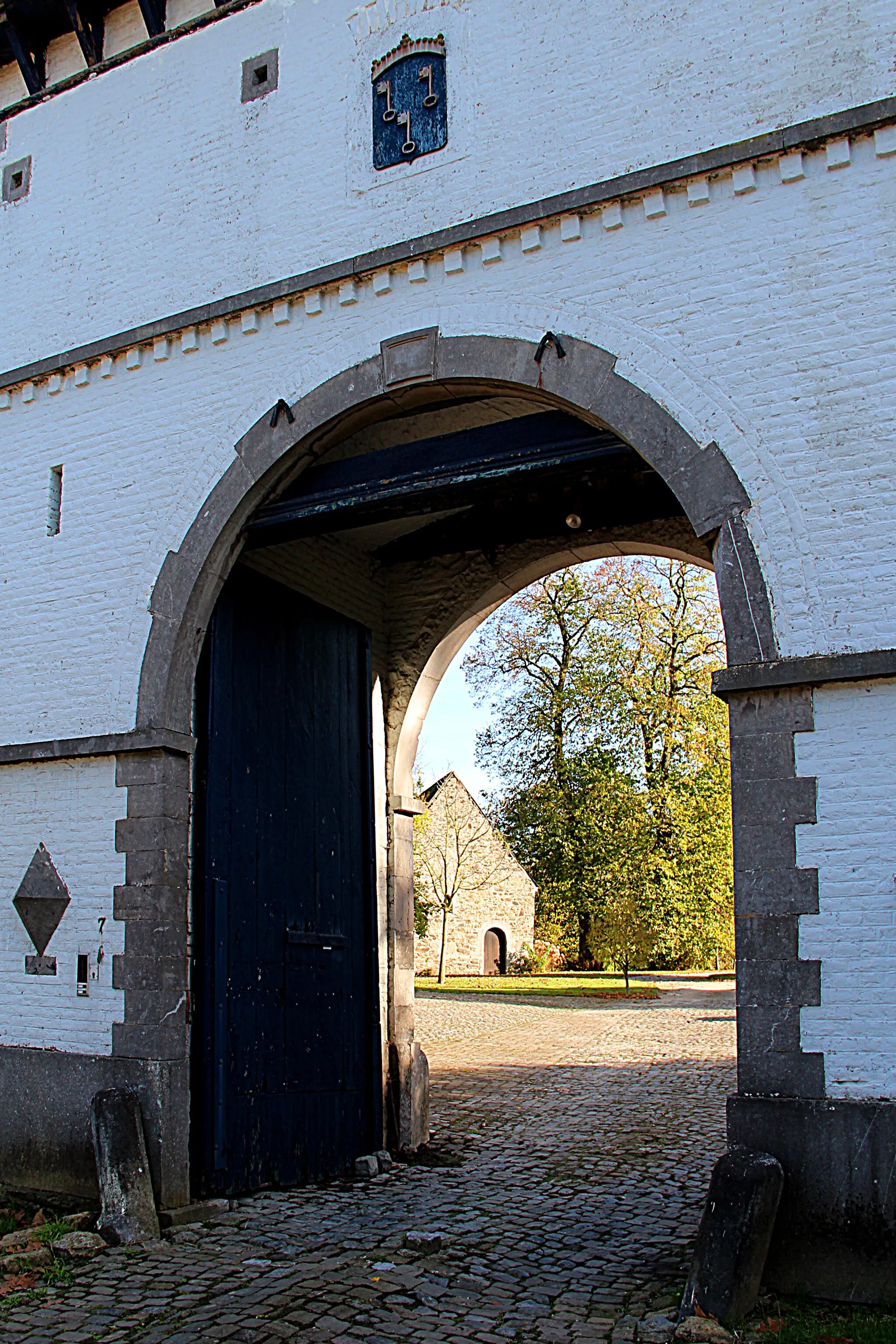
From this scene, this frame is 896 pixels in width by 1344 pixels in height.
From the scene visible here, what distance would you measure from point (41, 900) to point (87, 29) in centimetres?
601

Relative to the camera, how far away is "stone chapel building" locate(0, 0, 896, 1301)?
17.0ft

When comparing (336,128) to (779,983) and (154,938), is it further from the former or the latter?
(779,983)

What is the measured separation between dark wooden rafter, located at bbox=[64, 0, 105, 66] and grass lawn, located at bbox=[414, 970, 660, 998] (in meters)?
17.2

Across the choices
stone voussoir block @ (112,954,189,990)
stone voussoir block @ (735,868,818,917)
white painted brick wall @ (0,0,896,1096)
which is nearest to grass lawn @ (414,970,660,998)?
stone voussoir block @ (112,954,189,990)

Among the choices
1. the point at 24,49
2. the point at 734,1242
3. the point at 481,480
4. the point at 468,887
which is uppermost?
the point at 24,49

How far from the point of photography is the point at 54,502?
25.9 ft

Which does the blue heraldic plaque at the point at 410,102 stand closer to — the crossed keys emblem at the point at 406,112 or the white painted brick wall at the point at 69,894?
the crossed keys emblem at the point at 406,112

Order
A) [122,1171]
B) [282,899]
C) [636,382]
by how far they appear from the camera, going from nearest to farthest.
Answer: [636,382], [122,1171], [282,899]

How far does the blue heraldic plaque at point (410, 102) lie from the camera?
6.86 m

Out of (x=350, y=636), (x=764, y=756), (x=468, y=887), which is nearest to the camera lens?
(x=764, y=756)

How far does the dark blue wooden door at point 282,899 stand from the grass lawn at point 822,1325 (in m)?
3.41

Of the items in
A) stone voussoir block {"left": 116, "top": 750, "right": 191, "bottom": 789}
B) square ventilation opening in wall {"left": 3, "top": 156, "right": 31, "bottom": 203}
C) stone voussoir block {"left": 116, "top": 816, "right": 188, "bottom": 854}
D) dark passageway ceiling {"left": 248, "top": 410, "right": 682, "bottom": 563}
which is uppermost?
square ventilation opening in wall {"left": 3, "top": 156, "right": 31, "bottom": 203}

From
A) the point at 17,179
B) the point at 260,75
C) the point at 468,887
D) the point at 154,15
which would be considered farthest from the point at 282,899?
the point at 468,887

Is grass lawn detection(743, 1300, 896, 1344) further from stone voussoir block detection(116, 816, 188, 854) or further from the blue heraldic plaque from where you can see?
the blue heraldic plaque
